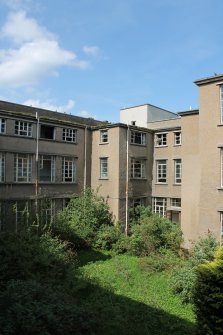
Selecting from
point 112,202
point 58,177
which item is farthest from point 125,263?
point 58,177

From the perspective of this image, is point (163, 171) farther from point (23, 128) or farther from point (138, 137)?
point (23, 128)

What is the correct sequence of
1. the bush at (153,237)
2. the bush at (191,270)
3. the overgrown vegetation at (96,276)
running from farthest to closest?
the bush at (153,237)
the bush at (191,270)
the overgrown vegetation at (96,276)

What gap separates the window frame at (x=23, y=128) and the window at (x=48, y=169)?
2310 mm

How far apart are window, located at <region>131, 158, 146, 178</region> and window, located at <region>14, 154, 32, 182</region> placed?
9369 mm

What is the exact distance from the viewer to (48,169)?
93.1 feet

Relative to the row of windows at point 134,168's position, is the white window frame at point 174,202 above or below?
below

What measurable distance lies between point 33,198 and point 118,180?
7.37m

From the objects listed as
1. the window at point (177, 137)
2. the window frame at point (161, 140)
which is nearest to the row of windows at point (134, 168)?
the window frame at point (161, 140)

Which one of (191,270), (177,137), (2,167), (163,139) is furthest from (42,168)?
(191,270)

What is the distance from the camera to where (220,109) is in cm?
2117

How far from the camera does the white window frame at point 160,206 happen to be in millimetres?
31655

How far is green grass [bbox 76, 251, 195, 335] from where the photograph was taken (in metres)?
12.5

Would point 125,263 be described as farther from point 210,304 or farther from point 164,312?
point 210,304

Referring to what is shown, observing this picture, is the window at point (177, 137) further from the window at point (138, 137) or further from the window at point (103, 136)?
the window at point (103, 136)
